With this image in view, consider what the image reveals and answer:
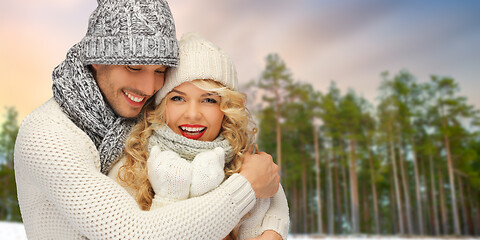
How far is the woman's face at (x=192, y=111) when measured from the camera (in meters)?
2.35

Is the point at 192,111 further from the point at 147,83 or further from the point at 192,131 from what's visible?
the point at 147,83

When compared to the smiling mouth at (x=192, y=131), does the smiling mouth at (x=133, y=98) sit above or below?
above

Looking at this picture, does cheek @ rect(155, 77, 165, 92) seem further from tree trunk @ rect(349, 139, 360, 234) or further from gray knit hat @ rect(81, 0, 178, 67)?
tree trunk @ rect(349, 139, 360, 234)

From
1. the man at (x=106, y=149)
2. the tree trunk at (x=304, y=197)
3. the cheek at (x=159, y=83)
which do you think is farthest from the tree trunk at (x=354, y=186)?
the cheek at (x=159, y=83)

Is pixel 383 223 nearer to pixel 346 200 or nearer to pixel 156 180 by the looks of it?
pixel 346 200

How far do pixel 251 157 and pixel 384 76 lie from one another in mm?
18478

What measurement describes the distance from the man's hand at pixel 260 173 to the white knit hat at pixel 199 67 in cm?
46

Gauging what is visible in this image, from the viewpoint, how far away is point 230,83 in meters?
2.46

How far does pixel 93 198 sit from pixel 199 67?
925 millimetres

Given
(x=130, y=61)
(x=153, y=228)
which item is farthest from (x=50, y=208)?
(x=130, y=61)

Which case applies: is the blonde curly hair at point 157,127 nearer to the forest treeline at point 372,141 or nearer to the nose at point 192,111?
the nose at point 192,111

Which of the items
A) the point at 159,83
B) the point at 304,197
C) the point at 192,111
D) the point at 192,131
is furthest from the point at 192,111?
the point at 304,197

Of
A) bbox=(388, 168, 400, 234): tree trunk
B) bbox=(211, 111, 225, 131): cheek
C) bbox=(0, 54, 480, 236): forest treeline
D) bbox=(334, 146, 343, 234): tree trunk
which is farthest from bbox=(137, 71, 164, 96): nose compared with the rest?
bbox=(388, 168, 400, 234): tree trunk

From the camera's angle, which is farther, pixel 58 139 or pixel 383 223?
pixel 383 223
